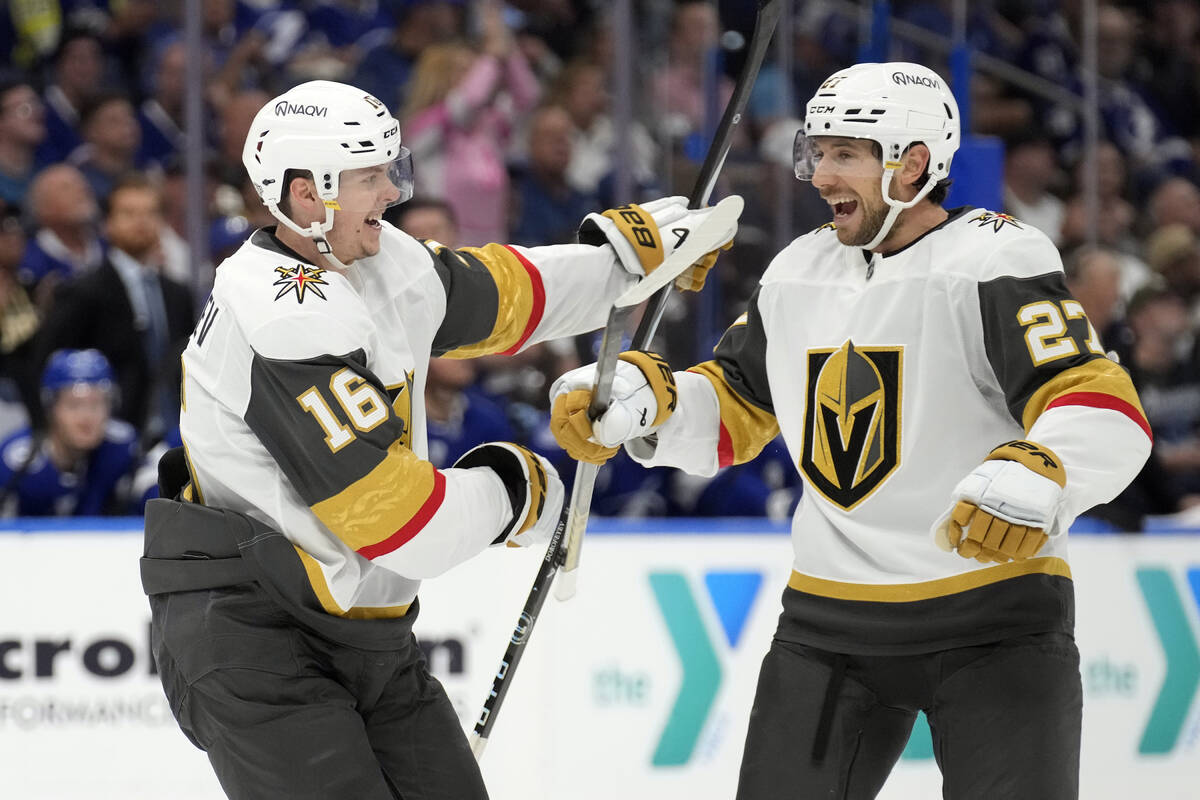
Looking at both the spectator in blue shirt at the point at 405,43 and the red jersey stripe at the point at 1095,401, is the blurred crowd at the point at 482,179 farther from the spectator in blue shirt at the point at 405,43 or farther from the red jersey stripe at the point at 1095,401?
the red jersey stripe at the point at 1095,401

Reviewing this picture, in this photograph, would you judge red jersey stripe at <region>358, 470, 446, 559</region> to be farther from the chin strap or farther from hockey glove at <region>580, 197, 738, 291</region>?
hockey glove at <region>580, 197, 738, 291</region>

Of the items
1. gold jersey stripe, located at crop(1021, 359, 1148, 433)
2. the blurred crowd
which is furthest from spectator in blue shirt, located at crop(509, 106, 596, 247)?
gold jersey stripe, located at crop(1021, 359, 1148, 433)

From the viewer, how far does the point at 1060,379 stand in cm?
235

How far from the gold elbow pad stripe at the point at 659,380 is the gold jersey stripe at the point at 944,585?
415 mm

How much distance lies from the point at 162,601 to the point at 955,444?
1.26 metres

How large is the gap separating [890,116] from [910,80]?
96mm

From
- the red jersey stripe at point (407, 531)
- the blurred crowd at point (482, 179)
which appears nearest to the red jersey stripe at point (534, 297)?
the red jersey stripe at point (407, 531)

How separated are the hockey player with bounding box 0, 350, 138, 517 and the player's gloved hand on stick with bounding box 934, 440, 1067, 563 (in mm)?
2696

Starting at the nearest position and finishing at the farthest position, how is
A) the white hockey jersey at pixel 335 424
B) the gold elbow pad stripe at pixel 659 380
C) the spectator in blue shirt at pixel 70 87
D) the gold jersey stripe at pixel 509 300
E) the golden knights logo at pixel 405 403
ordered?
the white hockey jersey at pixel 335 424 < the golden knights logo at pixel 405 403 < the gold elbow pad stripe at pixel 659 380 < the gold jersey stripe at pixel 509 300 < the spectator in blue shirt at pixel 70 87

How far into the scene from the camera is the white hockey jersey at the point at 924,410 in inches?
93.9

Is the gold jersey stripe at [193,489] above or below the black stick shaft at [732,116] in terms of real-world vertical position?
below

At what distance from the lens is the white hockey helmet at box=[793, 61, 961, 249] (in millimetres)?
2551

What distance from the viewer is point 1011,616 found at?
8.06 feet

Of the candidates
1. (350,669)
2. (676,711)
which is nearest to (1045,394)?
(350,669)
